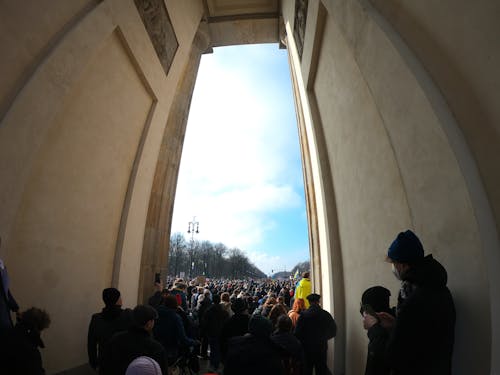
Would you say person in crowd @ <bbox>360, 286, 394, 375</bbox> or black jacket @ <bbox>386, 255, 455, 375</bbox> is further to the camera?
person in crowd @ <bbox>360, 286, 394, 375</bbox>

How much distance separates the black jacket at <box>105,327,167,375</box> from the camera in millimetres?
2838

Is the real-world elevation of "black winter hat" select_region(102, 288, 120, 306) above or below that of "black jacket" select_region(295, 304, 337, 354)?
above

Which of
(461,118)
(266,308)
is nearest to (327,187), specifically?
(266,308)

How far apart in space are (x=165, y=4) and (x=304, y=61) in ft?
13.9

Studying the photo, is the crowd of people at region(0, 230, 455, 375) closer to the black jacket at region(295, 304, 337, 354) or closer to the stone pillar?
the black jacket at region(295, 304, 337, 354)

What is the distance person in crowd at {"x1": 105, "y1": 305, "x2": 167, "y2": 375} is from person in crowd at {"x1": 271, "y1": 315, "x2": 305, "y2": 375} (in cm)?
150

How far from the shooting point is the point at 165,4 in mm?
9141

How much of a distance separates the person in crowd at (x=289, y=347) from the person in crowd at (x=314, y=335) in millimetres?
1090

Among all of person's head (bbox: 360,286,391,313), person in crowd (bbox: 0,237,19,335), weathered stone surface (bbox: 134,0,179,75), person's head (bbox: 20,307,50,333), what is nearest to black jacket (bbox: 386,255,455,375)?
person's head (bbox: 360,286,391,313)

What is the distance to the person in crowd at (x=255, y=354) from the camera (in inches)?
116

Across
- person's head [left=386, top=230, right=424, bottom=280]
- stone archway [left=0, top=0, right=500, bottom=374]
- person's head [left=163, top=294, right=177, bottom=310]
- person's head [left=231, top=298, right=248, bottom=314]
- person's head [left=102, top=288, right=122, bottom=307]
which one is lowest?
person's head [left=231, top=298, right=248, bottom=314]

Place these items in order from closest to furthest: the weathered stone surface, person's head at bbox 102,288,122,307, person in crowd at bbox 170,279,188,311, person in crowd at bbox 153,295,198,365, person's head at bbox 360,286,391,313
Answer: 1. person's head at bbox 360,286,391,313
2. person's head at bbox 102,288,122,307
3. person in crowd at bbox 153,295,198,365
4. person in crowd at bbox 170,279,188,311
5. the weathered stone surface

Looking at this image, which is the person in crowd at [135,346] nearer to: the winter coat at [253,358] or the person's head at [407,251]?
the winter coat at [253,358]

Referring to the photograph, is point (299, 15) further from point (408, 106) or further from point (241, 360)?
point (241, 360)
